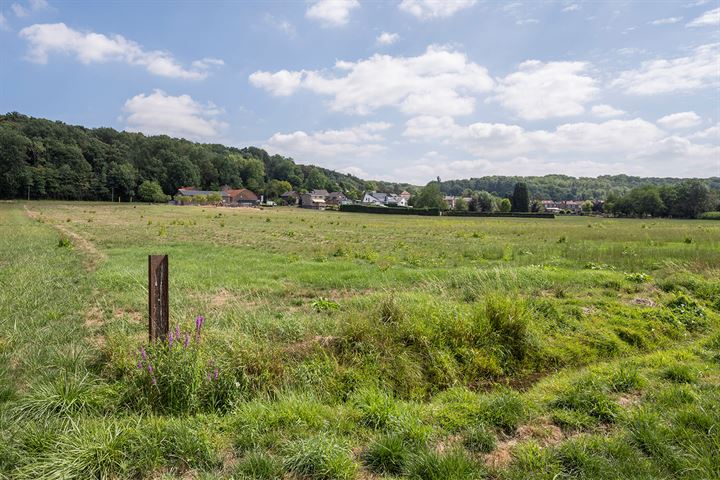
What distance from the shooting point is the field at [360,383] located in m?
3.65

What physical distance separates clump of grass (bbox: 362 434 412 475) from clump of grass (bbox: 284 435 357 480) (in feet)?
0.67

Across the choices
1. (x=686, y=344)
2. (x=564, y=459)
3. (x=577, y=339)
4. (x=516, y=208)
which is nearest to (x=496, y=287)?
(x=577, y=339)

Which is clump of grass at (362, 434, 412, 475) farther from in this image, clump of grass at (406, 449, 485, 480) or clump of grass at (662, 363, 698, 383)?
clump of grass at (662, 363, 698, 383)

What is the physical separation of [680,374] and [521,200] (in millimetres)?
119508

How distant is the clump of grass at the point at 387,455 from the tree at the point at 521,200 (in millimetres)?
122163

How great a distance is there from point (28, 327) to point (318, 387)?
18.6 feet

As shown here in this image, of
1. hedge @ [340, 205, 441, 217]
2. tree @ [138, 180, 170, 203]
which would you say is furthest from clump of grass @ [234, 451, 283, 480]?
tree @ [138, 180, 170, 203]

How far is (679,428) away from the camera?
430cm

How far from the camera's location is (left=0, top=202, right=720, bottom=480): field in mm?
3648

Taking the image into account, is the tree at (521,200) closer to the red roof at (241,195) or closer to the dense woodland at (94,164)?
the dense woodland at (94,164)

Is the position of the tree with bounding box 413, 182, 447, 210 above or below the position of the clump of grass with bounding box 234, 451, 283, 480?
above

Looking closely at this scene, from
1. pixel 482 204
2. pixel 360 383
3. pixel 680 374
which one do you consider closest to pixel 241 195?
pixel 482 204

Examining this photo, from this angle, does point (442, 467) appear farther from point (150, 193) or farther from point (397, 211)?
point (150, 193)

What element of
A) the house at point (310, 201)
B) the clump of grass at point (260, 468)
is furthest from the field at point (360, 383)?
the house at point (310, 201)
